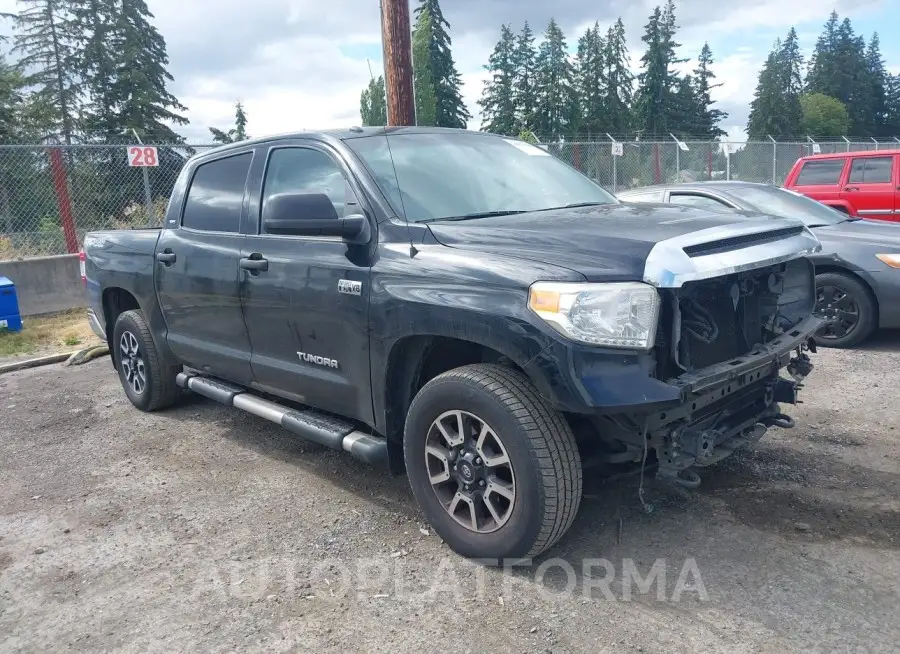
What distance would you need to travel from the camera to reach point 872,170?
1130cm

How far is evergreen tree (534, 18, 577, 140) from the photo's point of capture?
6794cm

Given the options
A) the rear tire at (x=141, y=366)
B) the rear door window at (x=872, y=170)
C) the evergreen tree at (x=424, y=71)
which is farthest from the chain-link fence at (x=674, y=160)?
the evergreen tree at (x=424, y=71)

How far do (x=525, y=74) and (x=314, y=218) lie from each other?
234 ft

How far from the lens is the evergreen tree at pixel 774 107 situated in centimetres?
7719

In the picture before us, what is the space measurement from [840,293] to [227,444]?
5396 millimetres

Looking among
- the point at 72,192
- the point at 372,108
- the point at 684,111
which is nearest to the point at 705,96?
the point at 684,111

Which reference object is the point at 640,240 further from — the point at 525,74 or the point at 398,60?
the point at 525,74

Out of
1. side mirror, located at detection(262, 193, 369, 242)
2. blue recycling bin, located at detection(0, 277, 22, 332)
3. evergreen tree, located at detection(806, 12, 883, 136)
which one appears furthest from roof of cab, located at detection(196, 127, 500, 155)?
evergreen tree, located at detection(806, 12, 883, 136)

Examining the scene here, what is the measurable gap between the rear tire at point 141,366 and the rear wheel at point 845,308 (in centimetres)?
551

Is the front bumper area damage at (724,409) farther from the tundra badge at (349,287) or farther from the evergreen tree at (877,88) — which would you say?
the evergreen tree at (877,88)

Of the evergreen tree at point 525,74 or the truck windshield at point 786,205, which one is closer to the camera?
the truck windshield at point 786,205

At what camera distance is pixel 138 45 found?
3841 centimetres

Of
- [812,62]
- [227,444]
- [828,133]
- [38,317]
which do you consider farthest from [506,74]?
[227,444]

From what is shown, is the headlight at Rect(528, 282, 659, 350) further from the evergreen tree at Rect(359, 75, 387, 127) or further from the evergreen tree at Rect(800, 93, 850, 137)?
the evergreen tree at Rect(800, 93, 850, 137)
